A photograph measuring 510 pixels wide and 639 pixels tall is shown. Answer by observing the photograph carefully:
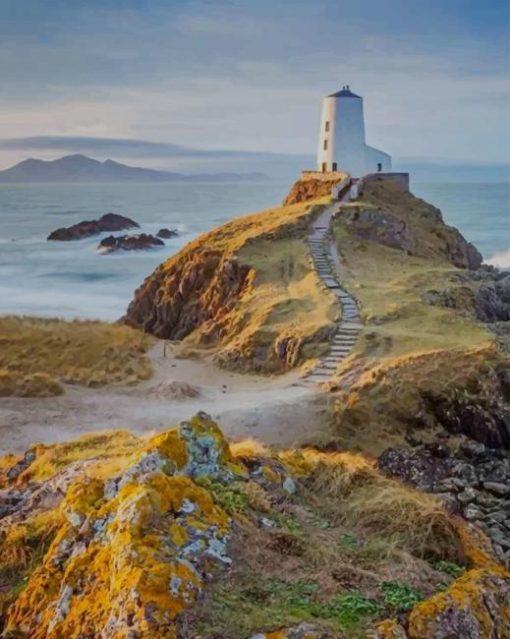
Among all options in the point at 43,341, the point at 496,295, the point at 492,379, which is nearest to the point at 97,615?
the point at 492,379

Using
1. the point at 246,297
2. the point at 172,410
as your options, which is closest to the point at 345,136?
the point at 246,297

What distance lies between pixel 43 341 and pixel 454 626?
18989 mm

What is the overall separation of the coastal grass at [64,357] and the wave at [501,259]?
118 ft

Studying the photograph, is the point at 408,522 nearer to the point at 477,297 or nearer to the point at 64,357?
the point at 64,357

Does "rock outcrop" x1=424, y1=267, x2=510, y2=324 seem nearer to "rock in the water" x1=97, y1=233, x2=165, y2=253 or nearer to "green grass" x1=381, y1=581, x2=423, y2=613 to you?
"green grass" x1=381, y1=581, x2=423, y2=613

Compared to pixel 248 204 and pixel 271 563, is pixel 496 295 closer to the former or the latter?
pixel 271 563

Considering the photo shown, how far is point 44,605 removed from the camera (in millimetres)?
6805

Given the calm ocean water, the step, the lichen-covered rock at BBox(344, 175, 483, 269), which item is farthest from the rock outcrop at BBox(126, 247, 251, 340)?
the calm ocean water

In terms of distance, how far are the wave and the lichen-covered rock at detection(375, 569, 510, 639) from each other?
50.2 m

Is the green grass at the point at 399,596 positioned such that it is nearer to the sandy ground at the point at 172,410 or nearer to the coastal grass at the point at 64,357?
the sandy ground at the point at 172,410

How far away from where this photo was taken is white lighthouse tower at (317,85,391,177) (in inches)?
1652

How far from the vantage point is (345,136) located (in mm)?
41969

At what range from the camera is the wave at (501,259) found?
5558 cm

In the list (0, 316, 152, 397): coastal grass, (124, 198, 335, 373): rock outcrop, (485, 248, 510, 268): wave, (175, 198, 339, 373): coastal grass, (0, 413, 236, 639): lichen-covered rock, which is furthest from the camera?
(485, 248, 510, 268): wave
